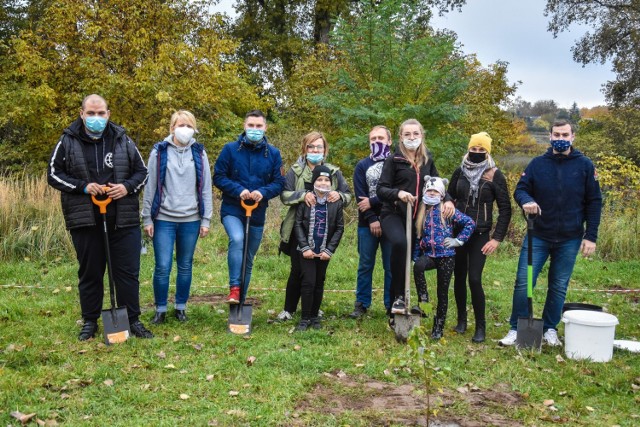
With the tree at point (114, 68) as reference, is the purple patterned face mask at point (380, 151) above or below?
below

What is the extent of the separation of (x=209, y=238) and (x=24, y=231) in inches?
112

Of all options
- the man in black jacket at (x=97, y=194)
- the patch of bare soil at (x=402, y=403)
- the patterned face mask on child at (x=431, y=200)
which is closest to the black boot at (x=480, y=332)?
the patch of bare soil at (x=402, y=403)

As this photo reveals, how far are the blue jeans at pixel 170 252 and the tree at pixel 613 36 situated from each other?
2461 centimetres

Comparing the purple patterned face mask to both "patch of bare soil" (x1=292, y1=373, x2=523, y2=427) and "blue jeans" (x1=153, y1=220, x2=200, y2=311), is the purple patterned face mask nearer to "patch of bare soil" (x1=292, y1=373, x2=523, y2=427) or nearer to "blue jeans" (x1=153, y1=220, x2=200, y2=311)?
"blue jeans" (x1=153, y1=220, x2=200, y2=311)

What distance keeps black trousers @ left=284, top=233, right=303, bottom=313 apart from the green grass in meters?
0.33

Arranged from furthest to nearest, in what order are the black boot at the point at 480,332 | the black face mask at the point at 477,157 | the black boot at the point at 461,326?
the black boot at the point at 461,326, the black boot at the point at 480,332, the black face mask at the point at 477,157

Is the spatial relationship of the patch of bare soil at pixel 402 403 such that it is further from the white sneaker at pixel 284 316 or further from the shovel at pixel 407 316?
the white sneaker at pixel 284 316

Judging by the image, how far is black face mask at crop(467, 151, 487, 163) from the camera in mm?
5293

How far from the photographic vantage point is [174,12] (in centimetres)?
1415

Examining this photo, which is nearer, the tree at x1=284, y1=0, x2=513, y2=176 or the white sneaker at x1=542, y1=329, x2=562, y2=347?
the white sneaker at x1=542, y1=329, x2=562, y2=347

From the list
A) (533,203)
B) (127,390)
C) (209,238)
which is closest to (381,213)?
(533,203)

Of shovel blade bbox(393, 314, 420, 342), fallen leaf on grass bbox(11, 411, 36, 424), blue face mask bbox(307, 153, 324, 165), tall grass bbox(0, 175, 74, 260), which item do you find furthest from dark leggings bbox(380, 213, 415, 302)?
tall grass bbox(0, 175, 74, 260)

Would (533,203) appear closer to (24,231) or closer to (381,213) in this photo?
(381,213)

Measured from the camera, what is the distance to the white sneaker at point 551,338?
5.35 m
